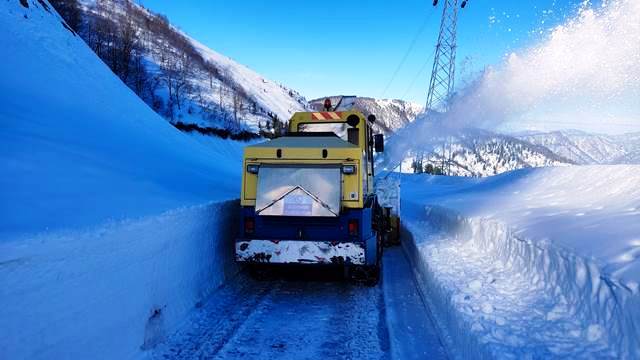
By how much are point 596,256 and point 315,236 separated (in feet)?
12.5

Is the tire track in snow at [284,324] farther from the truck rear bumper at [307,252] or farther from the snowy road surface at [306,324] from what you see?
the truck rear bumper at [307,252]

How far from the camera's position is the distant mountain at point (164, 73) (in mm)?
39969

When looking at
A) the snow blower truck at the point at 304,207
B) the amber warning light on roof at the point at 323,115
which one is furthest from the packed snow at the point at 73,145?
the amber warning light on roof at the point at 323,115

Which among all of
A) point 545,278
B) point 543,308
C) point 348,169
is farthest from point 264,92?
point 543,308

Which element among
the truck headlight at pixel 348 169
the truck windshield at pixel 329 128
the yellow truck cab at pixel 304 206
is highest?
the truck windshield at pixel 329 128

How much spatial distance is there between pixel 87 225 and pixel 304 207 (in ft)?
10.4

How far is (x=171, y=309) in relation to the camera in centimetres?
550

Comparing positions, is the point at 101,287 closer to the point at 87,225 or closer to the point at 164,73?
the point at 87,225

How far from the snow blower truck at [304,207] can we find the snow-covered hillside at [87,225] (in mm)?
790

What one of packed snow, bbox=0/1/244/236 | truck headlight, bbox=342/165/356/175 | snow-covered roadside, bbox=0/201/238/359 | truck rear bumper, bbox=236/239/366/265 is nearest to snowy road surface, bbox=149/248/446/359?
snow-covered roadside, bbox=0/201/238/359

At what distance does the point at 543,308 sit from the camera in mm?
4348

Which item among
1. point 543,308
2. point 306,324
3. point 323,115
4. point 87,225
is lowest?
point 306,324

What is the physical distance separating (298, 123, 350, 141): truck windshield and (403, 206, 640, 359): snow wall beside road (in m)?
2.84

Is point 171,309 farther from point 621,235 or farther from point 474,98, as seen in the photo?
point 474,98
